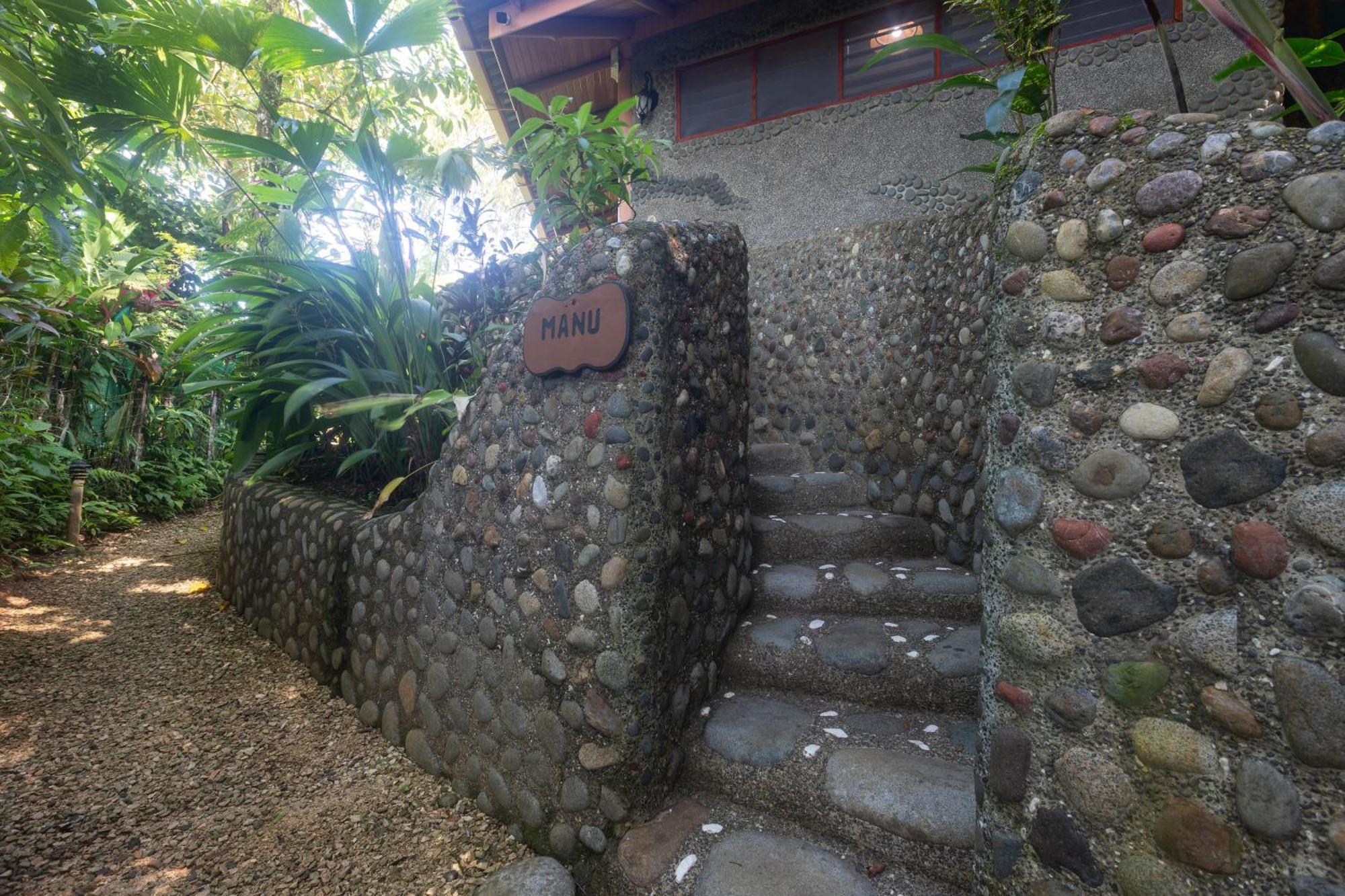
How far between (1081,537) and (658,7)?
481cm

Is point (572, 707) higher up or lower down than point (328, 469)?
lower down

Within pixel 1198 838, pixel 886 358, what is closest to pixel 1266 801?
pixel 1198 838

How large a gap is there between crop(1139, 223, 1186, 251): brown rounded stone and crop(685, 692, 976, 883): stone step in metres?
1.18

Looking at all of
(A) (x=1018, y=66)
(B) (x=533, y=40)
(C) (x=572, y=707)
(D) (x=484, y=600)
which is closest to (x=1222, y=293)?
(A) (x=1018, y=66)

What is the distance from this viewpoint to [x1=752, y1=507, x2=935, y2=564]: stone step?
8.07ft

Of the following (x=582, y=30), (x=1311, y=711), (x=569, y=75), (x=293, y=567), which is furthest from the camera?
(x=569, y=75)

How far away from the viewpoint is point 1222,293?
899 mm

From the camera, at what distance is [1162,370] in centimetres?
93

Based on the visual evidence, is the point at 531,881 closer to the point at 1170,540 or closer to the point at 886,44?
the point at 1170,540

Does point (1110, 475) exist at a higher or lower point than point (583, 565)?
higher

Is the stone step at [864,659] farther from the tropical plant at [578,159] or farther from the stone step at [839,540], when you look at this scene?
the tropical plant at [578,159]

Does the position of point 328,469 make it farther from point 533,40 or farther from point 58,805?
point 533,40

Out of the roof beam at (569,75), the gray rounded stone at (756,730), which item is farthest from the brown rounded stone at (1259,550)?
the roof beam at (569,75)

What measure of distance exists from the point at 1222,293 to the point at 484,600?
1788mm
